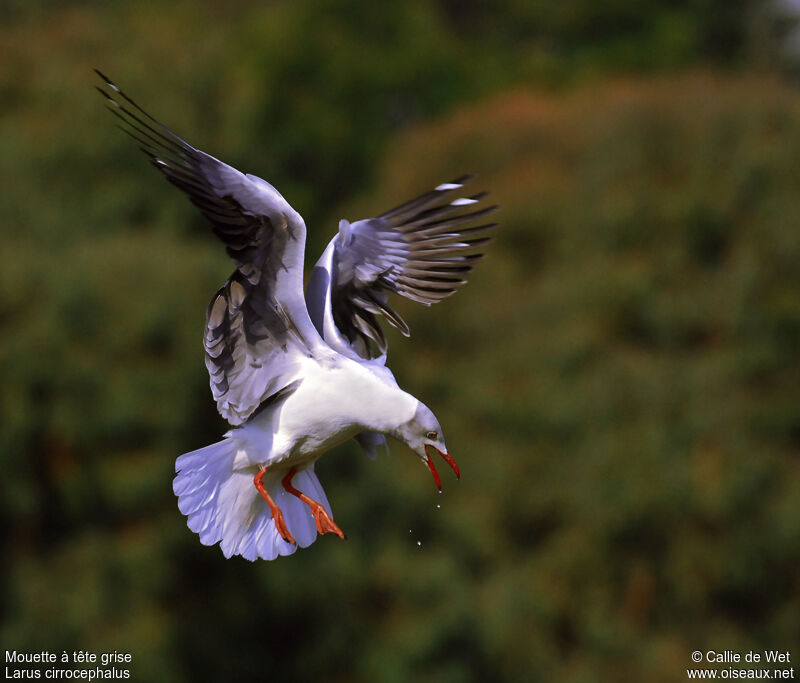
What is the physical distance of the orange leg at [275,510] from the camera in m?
4.69

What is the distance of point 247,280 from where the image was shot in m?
4.54

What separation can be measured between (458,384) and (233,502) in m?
11.5

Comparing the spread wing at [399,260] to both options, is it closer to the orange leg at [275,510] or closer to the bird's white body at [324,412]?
the bird's white body at [324,412]

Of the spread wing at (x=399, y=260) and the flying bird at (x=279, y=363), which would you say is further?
the spread wing at (x=399, y=260)

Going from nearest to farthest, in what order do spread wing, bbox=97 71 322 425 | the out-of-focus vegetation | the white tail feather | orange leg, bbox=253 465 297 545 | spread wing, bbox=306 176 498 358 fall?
spread wing, bbox=97 71 322 425, orange leg, bbox=253 465 297 545, the white tail feather, spread wing, bbox=306 176 498 358, the out-of-focus vegetation

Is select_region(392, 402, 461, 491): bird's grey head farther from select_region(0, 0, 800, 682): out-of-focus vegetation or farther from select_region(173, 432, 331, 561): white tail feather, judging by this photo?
select_region(0, 0, 800, 682): out-of-focus vegetation

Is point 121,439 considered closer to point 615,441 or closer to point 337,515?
point 337,515

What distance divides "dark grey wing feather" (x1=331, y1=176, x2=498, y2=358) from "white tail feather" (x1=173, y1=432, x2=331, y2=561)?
2.17 ft

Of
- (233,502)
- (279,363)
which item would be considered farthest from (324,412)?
(233,502)

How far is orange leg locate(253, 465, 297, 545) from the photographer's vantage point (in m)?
4.69

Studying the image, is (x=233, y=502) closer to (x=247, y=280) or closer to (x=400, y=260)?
(x=247, y=280)

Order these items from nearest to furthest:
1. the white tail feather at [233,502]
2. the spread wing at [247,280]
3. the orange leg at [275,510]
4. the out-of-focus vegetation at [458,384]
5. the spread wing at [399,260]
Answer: the spread wing at [247,280]
the orange leg at [275,510]
the white tail feather at [233,502]
the spread wing at [399,260]
the out-of-focus vegetation at [458,384]

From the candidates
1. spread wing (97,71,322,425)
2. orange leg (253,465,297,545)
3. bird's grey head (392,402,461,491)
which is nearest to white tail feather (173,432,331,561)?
orange leg (253,465,297,545)

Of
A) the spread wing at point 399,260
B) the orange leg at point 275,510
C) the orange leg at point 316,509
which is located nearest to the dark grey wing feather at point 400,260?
the spread wing at point 399,260
